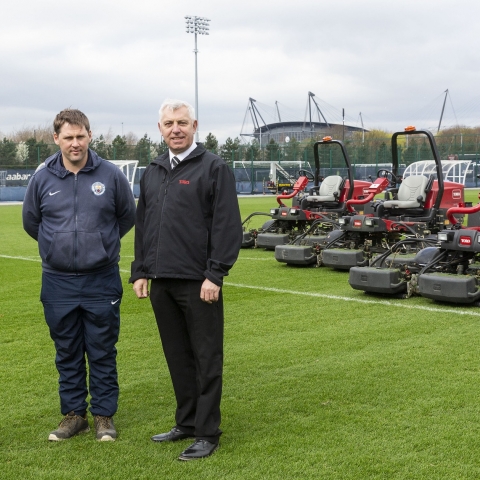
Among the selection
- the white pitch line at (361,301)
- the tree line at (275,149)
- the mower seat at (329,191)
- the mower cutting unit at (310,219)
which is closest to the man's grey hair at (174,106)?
the white pitch line at (361,301)

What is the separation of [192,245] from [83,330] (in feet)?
3.12

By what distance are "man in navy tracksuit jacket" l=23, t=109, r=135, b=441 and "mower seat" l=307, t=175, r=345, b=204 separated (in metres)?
10.8

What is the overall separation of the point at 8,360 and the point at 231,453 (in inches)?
111

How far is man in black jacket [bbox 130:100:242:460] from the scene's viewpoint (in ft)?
13.7

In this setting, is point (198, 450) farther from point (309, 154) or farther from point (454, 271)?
point (309, 154)

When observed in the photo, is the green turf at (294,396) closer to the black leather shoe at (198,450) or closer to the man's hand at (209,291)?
the black leather shoe at (198,450)

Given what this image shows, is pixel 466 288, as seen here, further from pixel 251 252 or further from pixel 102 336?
pixel 251 252

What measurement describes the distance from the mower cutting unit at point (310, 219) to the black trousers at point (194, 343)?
24.7 feet

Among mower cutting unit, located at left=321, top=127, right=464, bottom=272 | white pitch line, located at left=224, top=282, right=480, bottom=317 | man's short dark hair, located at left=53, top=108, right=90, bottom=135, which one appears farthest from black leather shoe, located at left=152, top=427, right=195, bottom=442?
mower cutting unit, located at left=321, top=127, right=464, bottom=272

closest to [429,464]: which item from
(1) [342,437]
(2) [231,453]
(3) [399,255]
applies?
(1) [342,437]

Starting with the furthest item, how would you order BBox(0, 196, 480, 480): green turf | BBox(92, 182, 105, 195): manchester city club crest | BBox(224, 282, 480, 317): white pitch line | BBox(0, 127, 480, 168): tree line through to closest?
BBox(0, 127, 480, 168): tree line → BBox(224, 282, 480, 317): white pitch line → BBox(92, 182, 105, 195): manchester city club crest → BBox(0, 196, 480, 480): green turf

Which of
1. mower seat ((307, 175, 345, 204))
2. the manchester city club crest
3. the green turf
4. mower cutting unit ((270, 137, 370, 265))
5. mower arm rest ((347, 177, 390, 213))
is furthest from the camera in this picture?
mower seat ((307, 175, 345, 204))

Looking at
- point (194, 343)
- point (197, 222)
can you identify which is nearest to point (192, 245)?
point (197, 222)

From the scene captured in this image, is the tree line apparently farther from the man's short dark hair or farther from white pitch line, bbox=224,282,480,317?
the man's short dark hair
